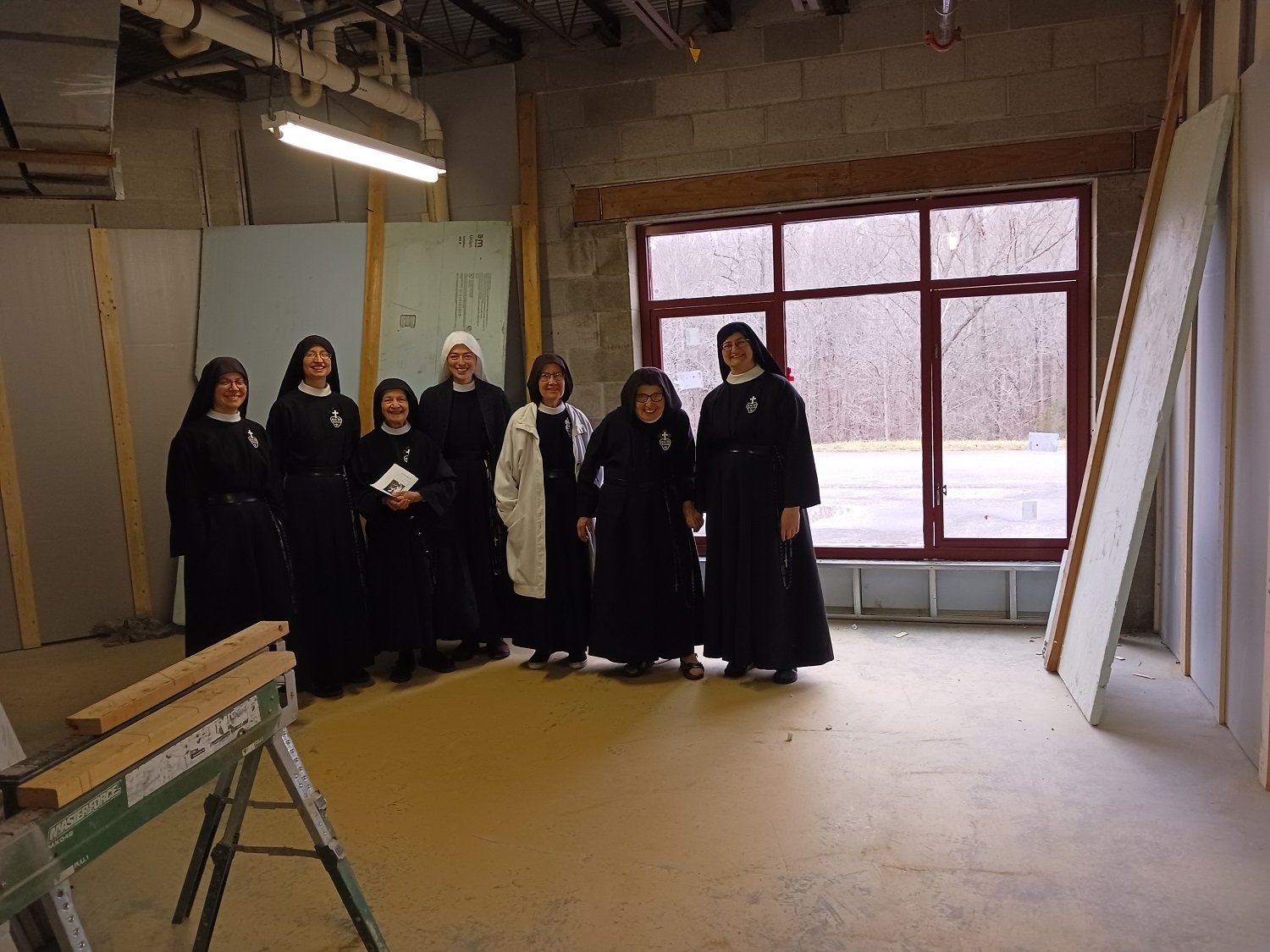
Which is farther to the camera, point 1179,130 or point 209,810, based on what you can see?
point 1179,130

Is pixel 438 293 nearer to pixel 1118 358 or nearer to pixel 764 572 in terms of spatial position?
pixel 764 572

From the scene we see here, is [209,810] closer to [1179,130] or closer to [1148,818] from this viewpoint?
[1148,818]

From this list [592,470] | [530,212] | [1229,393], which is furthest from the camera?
[530,212]

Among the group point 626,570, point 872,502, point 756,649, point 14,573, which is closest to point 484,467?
point 626,570

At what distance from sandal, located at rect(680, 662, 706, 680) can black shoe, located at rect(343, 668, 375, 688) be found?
1428 millimetres

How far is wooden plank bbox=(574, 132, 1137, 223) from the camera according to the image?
4223 millimetres

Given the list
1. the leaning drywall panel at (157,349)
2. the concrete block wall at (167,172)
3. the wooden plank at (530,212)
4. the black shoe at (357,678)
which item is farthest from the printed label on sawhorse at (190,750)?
the concrete block wall at (167,172)

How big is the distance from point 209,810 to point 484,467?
2246 millimetres

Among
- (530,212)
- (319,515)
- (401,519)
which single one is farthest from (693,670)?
(530,212)

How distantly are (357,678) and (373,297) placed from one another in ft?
7.25

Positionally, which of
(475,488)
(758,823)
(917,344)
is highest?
(917,344)

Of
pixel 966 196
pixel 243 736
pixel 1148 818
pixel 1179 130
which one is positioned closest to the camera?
pixel 243 736

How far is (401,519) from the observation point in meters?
4.08

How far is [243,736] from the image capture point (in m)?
1.80
